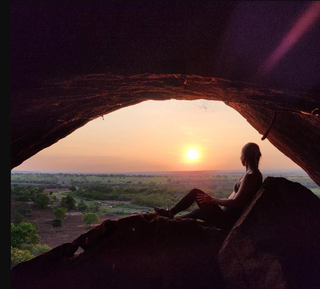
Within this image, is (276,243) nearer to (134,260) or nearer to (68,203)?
(134,260)

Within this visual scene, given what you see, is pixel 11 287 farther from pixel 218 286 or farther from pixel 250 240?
pixel 250 240

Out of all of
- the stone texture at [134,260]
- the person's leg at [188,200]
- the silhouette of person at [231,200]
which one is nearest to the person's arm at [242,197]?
the silhouette of person at [231,200]

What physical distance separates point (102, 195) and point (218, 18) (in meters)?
71.1

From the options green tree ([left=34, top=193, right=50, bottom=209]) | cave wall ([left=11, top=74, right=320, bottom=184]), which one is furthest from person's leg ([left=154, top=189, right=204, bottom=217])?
green tree ([left=34, top=193, right=50, bottom=209])

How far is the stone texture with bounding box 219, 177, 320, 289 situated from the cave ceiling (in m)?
1.45

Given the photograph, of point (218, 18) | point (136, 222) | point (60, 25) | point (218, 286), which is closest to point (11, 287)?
point (136, 222)

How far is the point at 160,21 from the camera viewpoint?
105 inches

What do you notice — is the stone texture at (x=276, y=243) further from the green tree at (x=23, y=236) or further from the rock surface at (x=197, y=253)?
the green tree at (x=23, y=236)

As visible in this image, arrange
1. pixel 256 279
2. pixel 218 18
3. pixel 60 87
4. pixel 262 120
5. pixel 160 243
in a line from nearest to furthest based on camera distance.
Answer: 1. pixel 218 18
2. pixel 60 87
3. pixel 256 279
4. pixel 160 243
5. pixel 262 120

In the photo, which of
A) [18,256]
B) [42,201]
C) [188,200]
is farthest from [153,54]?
[42,201]

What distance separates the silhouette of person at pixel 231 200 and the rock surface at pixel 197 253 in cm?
22

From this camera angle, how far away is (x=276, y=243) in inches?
166

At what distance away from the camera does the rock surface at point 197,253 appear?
4160 millimetres

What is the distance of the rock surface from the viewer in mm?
4160
